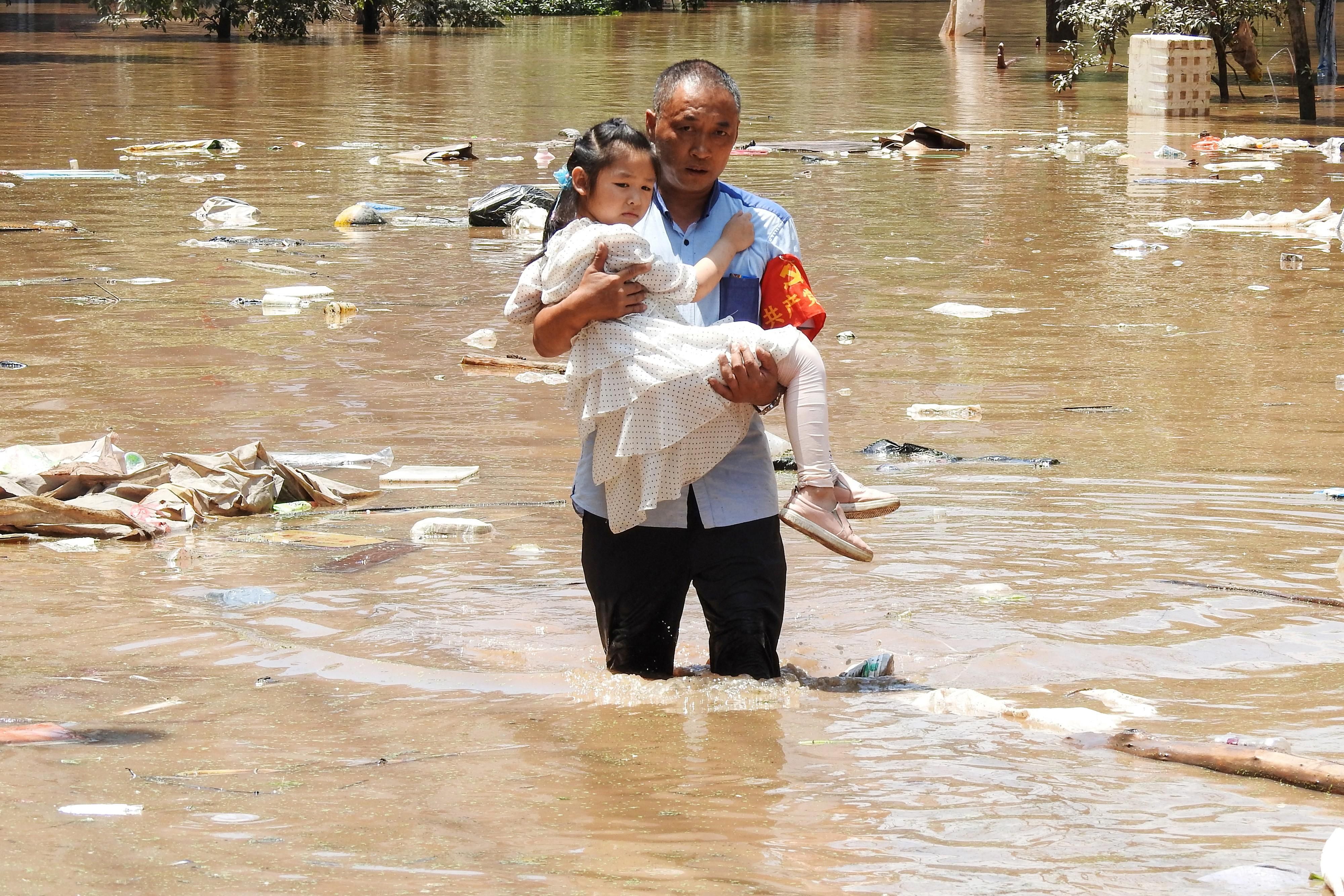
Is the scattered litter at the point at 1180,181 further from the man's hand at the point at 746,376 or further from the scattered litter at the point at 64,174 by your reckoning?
the man's hand at the point at 746,376

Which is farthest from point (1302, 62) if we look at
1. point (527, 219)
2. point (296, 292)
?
point (296, 292)

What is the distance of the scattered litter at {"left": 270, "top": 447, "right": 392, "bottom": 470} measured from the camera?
5.82 metres

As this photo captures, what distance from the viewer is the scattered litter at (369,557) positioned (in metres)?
4.70

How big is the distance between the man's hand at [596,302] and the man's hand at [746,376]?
226 millimetres

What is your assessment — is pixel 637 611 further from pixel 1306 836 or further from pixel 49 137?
pixel 49 137

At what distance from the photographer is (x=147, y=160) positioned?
14.7 meters

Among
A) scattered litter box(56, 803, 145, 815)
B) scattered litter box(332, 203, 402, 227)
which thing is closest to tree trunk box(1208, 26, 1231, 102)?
scattered litter box(332, 203, 402, 227)

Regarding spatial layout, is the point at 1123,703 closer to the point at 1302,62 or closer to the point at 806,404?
the point at 806,404

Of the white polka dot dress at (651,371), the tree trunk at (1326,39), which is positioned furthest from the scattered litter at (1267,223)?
the tree trunk at (1326,39)

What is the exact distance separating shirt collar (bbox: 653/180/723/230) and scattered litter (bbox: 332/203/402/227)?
8.47 m

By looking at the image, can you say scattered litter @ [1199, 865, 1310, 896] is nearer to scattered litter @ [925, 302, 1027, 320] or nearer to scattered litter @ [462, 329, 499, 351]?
scattered litter @ [462, 329, 499, 351]

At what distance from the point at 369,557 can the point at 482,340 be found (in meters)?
3.24

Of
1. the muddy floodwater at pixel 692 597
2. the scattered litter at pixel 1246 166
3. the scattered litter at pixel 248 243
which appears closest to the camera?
the muddy floodwater at pixel 692 597

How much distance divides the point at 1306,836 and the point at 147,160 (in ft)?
45.8
